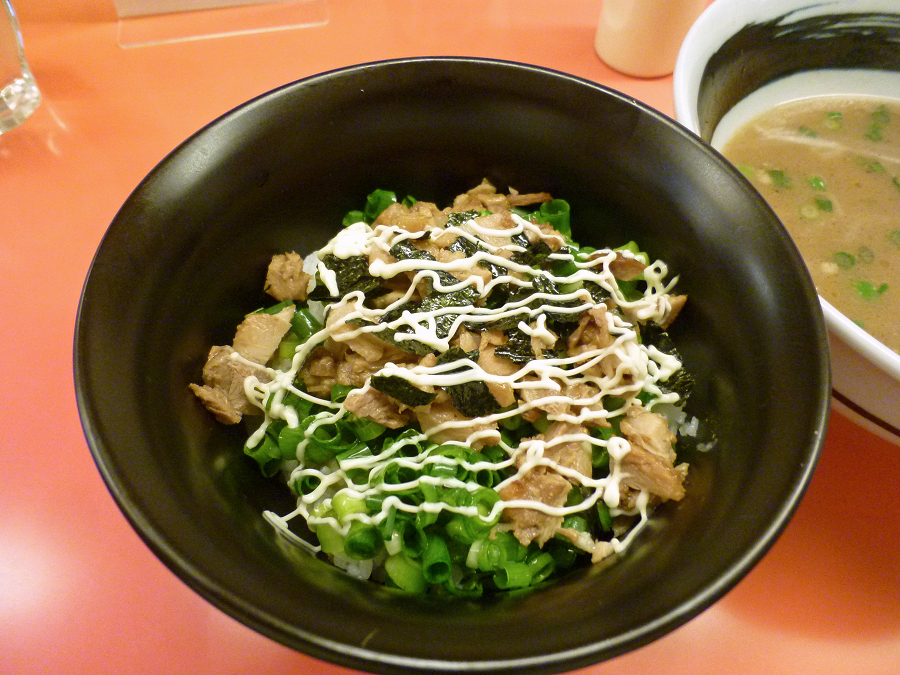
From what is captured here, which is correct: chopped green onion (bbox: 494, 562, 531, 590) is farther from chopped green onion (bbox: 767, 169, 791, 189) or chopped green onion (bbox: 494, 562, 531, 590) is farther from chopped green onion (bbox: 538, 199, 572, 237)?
chopped green onion (bbox: 767, 169, 791, 189)

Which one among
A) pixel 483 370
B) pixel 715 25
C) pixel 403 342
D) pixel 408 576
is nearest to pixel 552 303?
pixel 483 370

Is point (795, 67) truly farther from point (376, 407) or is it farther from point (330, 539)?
point (330, 539)

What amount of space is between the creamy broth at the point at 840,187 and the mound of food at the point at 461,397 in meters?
0.47

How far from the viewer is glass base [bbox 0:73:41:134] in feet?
7.45

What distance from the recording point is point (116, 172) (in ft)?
7.17

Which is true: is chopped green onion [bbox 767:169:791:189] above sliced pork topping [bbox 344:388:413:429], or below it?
above

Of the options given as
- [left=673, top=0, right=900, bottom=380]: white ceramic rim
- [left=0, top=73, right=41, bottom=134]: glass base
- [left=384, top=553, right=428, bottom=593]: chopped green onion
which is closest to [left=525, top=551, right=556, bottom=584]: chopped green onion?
[left=384, top=553, right=428, bottom=593]: chopped green onion

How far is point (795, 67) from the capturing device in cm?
189

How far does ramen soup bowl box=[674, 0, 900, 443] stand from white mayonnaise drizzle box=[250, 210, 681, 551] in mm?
414

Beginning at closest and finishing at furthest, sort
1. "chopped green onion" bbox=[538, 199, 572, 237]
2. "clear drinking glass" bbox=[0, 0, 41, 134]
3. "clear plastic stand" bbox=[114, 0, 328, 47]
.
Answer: "chopped green onion" bbox=[538, 199, 572, 237], "clear drinking glass" bbox=[0, 0, 41, 134], "clear plastic stand" bbox=[114, 0, 328, 47]

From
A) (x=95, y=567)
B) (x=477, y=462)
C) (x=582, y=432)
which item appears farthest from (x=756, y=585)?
(x=95, y=567)

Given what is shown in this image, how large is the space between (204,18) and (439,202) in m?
1.72

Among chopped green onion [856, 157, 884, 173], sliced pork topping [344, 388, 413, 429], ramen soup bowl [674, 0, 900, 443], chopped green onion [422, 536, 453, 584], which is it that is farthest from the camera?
chopped green onion [856, 157, 884, 173]

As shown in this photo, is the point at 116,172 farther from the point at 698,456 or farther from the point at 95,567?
the point at 698,456
